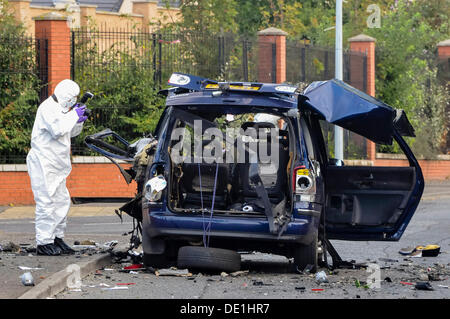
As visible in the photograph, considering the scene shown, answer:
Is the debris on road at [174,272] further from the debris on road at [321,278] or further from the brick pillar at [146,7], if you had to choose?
the brick pillar at [146,7]

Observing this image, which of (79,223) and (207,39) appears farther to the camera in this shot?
(207,39)

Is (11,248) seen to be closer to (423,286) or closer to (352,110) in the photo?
(352,110)

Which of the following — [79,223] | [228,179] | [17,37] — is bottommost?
[79,223]

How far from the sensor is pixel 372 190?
11141 millimetres

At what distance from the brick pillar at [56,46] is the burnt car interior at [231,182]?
449 inches

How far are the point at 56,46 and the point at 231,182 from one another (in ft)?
38.9

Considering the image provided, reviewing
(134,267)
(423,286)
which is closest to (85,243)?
(134,267)

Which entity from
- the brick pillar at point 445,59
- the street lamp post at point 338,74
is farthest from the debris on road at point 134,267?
the brick pillar at point 445,59

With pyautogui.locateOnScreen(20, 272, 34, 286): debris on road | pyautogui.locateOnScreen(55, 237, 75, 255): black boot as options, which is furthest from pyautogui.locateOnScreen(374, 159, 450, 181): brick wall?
pyautogui.locateOnScreen(20, 272, 34, 286): debris on road

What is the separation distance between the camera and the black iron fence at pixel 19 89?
69.4 ft
